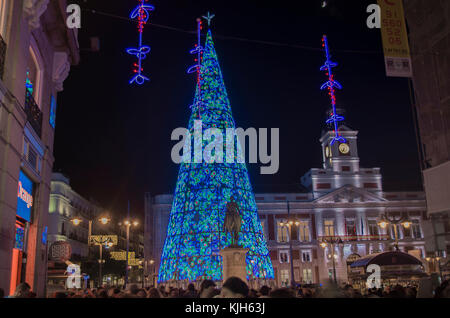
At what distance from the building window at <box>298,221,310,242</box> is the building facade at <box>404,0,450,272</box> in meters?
47.4

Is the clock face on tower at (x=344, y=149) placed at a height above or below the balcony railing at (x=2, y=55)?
above

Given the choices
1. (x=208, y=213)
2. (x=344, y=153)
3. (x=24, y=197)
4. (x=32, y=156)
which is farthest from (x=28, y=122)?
(x=344, y=153)

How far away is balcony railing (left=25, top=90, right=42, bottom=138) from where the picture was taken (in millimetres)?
11942

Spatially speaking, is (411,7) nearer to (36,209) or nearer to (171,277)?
(36,209)

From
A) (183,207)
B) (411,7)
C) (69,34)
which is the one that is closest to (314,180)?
(183,207)

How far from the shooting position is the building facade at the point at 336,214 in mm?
62500

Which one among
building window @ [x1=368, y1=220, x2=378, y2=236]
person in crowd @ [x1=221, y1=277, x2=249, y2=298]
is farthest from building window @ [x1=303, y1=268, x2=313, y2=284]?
person in crowd @ [x1=221, y1=277, x2=249, y2=298]

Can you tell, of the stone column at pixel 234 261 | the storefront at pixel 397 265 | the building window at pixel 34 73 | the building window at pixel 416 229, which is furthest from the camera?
the building window at pixel 416 229

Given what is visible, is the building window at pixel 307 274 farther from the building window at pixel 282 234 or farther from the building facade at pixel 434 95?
the building facade at pixel 434 95

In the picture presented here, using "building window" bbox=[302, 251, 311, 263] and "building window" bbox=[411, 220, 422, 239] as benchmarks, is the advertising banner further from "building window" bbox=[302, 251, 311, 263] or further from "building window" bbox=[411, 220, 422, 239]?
"building window" bbox=[411, 220, 422, 239]

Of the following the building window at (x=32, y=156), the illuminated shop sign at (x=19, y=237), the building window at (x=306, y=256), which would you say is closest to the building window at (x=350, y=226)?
the building window at (x=306, y=256)

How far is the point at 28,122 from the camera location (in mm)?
11711

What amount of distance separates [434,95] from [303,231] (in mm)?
49199
